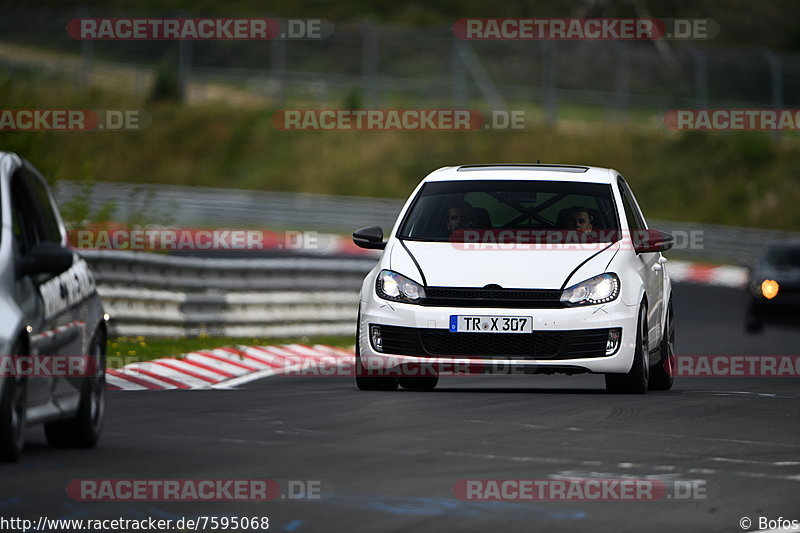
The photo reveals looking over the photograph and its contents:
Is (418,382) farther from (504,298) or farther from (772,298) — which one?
(772,298)

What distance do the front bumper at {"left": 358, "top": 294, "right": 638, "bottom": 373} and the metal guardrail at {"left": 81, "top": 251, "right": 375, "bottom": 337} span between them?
5.75 m

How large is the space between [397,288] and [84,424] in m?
3.93

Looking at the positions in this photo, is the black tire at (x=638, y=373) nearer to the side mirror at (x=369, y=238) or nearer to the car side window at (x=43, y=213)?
the side mirror at (x=369, y=238)

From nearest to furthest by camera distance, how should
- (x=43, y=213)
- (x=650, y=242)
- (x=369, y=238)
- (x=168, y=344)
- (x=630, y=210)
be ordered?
(x=43, y=213) < (x=369, y=238) < (x=650, y=242) < (x=630, y=210) < (x=168, y=344)

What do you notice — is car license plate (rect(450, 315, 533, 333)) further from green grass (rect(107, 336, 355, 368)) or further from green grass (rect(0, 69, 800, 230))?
green grass (rect(0, 69, 800, 230))

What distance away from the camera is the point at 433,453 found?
30.5 feet

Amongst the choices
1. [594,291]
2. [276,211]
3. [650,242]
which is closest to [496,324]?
[594,291]

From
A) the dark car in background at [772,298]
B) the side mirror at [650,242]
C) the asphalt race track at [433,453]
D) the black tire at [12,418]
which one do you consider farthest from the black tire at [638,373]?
the dark car in background at [772,298]

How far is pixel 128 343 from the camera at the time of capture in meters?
17.8

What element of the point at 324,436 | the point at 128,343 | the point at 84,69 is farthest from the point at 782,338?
→ the point at 84,69

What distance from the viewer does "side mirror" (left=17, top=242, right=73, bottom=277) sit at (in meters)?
8.37

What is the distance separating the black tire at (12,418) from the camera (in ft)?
26.1

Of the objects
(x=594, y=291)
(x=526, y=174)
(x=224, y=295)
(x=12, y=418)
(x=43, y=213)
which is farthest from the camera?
(x=224, y=295)

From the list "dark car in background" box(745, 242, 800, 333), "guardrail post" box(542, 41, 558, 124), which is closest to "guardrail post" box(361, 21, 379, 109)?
"guardrail post" box(542, 41, 558, 124)
